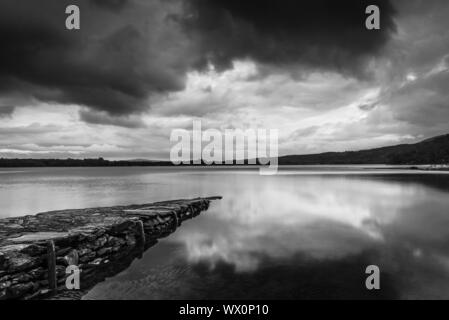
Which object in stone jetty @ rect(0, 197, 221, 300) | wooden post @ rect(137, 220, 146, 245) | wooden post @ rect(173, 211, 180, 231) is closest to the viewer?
stone jetty @ rect(0, 197, 221, 300)

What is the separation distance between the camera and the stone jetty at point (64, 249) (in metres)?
9.75

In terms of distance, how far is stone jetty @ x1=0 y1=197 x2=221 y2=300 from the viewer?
9750mm

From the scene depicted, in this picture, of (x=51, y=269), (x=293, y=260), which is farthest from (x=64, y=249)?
(x=293, y=260)

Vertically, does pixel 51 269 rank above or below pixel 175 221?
above

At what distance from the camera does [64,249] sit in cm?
1198

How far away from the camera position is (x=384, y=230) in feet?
65.5

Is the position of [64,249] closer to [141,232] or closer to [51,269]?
[51,269]

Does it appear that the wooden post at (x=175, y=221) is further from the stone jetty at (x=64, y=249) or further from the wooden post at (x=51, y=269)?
the wooden post at (x=51, y=269)

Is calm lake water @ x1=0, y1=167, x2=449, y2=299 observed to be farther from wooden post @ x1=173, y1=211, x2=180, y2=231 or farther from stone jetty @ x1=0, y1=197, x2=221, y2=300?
stone jetty @ x1=0, y1=197, x2=221, y2=300

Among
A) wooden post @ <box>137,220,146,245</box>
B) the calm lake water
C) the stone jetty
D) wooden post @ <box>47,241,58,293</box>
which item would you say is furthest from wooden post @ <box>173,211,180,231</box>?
wooden post @ <box>47,241,58,293</box>

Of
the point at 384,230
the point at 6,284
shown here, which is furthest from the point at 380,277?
the point at 6,284
